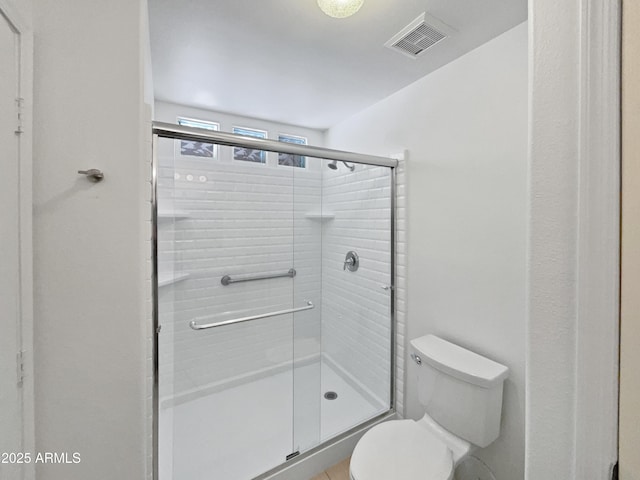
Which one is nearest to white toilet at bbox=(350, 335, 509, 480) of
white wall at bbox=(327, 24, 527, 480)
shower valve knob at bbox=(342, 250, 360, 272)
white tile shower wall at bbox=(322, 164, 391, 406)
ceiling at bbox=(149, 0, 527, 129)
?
white wall at bbox=(327, 24, 527, 480)

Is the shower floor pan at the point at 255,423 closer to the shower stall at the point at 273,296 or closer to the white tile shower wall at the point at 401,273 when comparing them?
the shower stall at the point at 273,296

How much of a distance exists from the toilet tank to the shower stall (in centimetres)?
53

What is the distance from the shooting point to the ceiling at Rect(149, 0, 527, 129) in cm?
120

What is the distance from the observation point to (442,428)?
→ 4.53 ft

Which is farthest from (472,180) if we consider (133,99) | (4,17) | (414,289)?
(4,17)

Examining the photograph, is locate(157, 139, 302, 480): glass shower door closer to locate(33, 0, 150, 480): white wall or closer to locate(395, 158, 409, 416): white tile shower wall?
locate(33, 0, 150, 480): white wall

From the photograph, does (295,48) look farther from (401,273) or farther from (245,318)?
(245,318)

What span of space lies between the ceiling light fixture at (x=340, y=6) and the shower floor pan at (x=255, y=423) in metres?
2.17

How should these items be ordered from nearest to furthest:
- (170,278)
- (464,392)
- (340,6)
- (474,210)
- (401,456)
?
(340,6) < (401,456) < (464,392) < (474,210) < (170,278)

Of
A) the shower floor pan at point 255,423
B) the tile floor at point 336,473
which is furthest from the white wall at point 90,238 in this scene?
the tile floor at point 336,473

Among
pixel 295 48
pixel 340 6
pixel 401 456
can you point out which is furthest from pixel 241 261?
pixel 340 6

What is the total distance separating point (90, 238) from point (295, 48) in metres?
1.35

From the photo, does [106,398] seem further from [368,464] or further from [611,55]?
[611,55]

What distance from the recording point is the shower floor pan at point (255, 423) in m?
1.54
